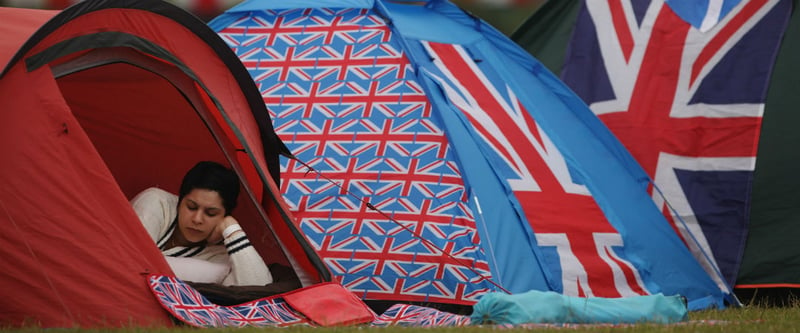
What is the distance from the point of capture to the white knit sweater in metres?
5.83

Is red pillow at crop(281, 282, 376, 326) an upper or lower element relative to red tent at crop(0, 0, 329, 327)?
lower

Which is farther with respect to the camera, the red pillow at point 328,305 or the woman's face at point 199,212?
the woman's face at point 199,212

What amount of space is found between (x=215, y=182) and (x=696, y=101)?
312cm

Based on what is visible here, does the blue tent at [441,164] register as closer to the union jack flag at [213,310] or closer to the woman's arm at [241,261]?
the woman's arm at [241,261]

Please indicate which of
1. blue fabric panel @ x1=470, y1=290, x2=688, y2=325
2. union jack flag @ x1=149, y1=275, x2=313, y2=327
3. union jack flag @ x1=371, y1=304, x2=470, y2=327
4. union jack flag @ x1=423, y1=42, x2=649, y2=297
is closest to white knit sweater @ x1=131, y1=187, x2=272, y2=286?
union jack flag @ x1=149, y1=275, x2=313, y2=327

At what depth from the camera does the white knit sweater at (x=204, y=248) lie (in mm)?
5828

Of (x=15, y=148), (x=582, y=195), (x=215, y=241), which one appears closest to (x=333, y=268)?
(x=215, y=241)

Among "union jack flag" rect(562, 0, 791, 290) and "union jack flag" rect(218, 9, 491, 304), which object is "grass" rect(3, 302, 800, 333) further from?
"union jack flag" rect(562, 0, 791, 290)

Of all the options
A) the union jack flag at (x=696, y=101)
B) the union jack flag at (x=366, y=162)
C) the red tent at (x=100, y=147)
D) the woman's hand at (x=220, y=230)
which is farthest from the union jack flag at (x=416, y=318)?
the union jack flag at (x=696, y=101)

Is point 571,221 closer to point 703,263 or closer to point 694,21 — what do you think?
point 703,263

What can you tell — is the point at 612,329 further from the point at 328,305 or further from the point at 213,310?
the point at 213,310

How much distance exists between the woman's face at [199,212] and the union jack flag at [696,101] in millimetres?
2813

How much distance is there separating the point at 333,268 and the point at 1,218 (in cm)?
214

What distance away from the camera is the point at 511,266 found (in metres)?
6.45
